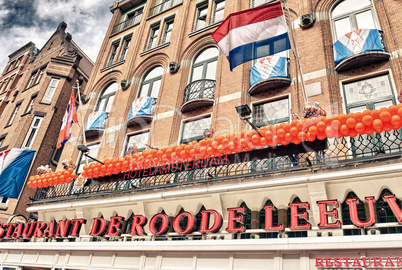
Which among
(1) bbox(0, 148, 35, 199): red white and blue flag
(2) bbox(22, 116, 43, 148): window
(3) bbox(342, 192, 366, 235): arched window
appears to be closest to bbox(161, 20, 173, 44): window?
(1) bbox(0, 148, 35, 199): red white and blue flag

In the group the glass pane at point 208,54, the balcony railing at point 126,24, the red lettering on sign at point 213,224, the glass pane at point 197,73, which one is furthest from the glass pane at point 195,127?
the balcony railing at point 126,24

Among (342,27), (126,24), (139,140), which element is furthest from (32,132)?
(342,27)

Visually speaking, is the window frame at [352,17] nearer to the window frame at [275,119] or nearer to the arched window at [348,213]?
the window frame at [275,119]

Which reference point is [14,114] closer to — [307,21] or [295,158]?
[307,21]

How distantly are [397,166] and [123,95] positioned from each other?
642 inches

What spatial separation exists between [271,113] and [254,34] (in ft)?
12.1

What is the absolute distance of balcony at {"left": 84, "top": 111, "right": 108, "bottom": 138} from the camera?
62.3 ft

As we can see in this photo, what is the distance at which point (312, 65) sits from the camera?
43.3ft

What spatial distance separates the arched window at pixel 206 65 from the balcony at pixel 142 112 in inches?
115

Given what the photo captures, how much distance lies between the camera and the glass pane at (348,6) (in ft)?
46.4

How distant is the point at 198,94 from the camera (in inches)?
639

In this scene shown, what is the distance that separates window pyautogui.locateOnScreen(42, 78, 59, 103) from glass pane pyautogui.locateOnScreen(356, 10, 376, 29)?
24519 mm

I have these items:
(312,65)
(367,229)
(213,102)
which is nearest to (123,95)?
(213,102)

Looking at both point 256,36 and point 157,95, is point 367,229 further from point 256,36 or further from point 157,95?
point 157,95
